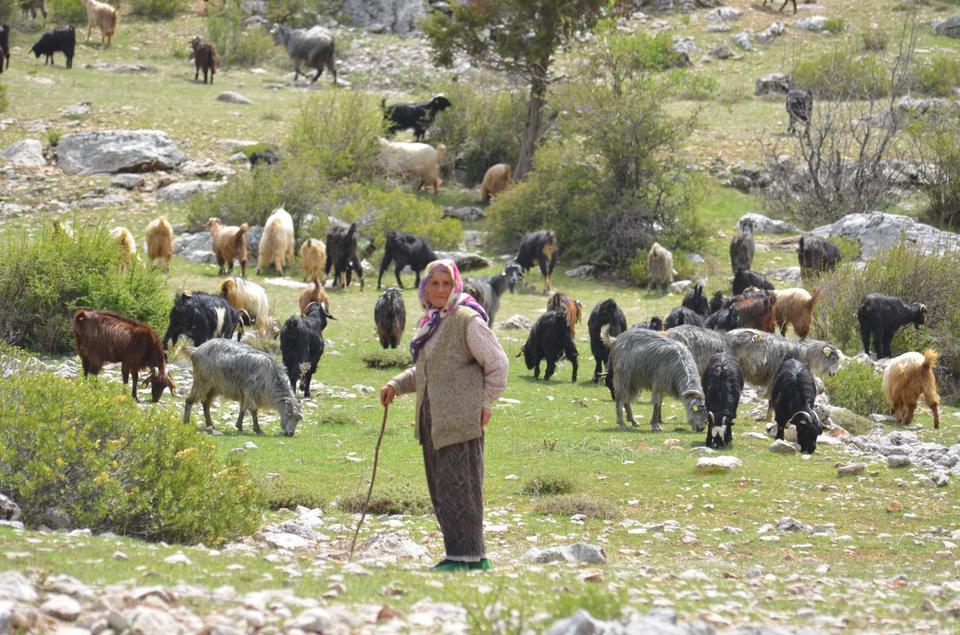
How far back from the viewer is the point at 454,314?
716cm

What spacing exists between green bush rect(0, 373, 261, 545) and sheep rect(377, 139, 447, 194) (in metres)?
26.3

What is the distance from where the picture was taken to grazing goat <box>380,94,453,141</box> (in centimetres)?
3741

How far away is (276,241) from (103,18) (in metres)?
21.7

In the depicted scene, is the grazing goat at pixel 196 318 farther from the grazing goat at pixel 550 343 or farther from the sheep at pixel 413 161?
the sheep at pixel 413 161

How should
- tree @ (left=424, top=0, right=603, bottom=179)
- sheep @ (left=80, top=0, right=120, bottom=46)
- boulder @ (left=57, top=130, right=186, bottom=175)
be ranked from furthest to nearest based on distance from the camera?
sheep @ (left=80, top=0, right=120, bottom=46)
tree @ (left=424, top=0, right=603, bottom=179)
boulder @ (left=57, top=130, right=186, bottom=175)

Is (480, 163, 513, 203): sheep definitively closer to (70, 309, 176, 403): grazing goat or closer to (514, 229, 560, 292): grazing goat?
(514, 229, 560, 292): grazing goat

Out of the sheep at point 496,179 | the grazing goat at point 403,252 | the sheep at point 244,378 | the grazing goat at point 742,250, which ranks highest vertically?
the sheep at point 496,179

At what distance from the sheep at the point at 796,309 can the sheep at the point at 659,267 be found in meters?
6.32

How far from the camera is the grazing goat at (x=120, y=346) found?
44.9 feet

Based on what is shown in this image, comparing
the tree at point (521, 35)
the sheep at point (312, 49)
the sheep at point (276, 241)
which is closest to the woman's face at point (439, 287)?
the sheep at point (276, 241)

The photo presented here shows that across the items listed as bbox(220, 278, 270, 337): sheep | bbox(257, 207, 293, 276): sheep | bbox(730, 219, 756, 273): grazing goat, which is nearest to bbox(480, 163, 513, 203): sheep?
bbox(730, 219, 756, 273): grazing goat

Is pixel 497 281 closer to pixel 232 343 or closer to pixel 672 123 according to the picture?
pixel 232 343

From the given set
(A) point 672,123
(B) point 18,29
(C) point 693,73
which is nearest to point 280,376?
(A) point 672,123

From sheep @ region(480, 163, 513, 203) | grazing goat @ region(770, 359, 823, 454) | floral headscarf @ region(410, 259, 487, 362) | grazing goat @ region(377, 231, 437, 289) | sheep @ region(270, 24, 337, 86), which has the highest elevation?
sheep @ region(270, 24, 337, 86)
